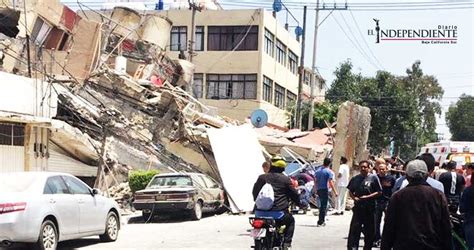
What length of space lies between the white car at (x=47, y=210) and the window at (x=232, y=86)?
35.4 m

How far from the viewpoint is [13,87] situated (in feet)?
63.0

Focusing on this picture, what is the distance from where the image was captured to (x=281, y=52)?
181ft

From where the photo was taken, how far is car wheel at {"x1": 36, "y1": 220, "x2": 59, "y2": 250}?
11.3m

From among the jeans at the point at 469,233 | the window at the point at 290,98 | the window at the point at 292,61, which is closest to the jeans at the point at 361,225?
the jeans at the point at 469,233

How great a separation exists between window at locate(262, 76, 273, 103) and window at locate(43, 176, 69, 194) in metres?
37.6

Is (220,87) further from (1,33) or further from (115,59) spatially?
(1,33)

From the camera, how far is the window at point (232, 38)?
48.9m

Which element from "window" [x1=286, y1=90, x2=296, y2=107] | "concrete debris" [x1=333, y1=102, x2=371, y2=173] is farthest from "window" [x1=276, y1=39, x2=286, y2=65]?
"concrete debris" [x1=333, y1=102, x2=371, y2=173]

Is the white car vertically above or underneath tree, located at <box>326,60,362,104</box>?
underneath

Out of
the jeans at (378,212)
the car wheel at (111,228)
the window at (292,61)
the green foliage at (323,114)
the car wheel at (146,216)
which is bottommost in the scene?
the car wheel at (146,216)

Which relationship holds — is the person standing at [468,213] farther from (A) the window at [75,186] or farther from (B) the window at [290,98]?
(B) the window at [290,98]

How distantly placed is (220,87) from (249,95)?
7.97 ft

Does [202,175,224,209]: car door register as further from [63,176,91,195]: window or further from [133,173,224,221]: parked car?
[63,176,91,195]: window

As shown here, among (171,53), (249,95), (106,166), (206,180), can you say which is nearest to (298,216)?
(206,180)
